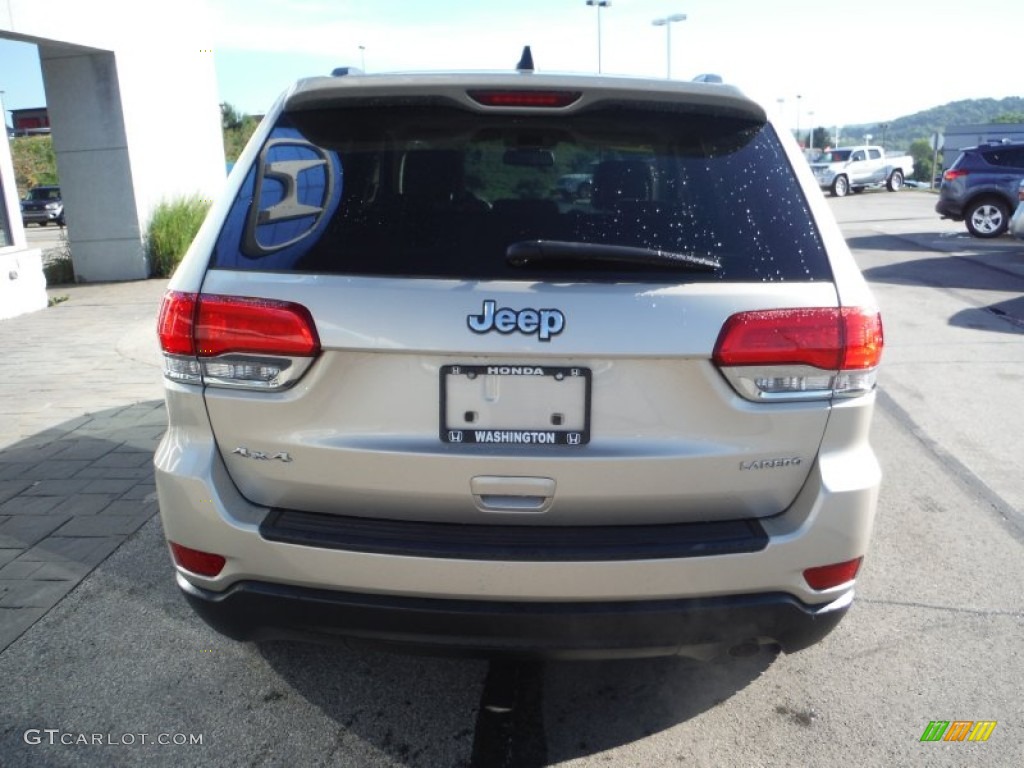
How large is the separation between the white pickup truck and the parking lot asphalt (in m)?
32.3

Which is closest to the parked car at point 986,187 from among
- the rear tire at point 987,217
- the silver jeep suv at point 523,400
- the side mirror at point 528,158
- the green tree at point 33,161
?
the rear tire at point 987,217

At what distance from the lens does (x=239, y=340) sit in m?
2.34

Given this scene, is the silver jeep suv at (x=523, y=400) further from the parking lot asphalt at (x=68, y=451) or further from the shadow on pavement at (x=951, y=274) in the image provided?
the shadow on pavement at (x=951, y=274)

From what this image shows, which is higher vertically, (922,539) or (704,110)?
(704,110)

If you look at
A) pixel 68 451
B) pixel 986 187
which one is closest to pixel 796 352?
pixel 68 451

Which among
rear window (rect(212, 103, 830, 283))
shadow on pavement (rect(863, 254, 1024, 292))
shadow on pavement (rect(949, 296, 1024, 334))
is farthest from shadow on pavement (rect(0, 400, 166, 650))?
shadow on pavement (rect(863, 254, 1024, 292))

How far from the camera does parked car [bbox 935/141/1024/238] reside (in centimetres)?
1781

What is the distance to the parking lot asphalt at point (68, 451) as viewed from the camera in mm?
3920

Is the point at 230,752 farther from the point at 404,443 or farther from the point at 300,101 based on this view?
the point at 300,101

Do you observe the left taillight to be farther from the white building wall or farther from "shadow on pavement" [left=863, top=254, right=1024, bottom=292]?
"shadow on pavement" [left=863, top=254, right=1024, bottom=292]

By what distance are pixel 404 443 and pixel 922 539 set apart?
2996mm

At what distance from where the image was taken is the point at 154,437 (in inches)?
221

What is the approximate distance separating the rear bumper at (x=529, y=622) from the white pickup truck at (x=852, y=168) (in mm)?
36108

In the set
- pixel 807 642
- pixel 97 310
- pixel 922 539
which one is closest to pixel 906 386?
pixel 922 539
